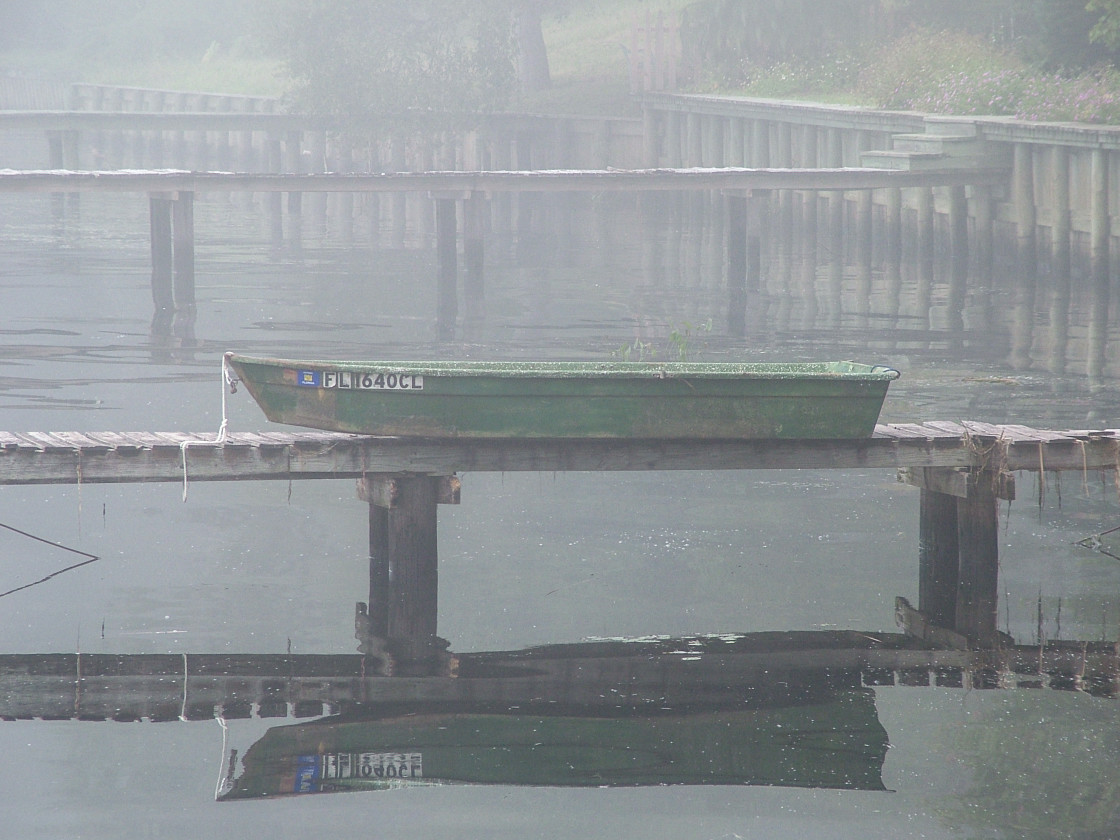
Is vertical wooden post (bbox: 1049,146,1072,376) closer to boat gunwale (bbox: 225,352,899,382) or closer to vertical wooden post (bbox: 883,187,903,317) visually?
vertical wooden post (bbox: 883,187,903,317)

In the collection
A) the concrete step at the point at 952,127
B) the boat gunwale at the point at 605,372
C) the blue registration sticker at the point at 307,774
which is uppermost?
the concrete step at the point at 952,127

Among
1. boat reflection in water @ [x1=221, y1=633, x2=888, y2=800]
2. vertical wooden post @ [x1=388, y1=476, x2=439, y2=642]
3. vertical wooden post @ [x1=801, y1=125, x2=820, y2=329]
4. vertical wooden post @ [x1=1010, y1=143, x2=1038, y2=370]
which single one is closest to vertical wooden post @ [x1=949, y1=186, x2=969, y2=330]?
vertical wooden post @ [x1=1010, y1=143, x2=1038, y2=370]

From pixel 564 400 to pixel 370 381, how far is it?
1.34 meters

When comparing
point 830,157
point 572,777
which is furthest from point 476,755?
point 830,157

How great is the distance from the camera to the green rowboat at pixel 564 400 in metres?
11.0

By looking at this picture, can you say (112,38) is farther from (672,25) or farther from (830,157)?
(830,157)

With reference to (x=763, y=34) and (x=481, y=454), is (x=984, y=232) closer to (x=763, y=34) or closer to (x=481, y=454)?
(x=763, y=34)

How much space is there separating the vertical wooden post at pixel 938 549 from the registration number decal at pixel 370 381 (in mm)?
3979

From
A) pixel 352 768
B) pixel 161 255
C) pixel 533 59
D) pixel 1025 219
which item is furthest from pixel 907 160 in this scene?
pixel 533 59

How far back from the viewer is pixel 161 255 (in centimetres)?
2711

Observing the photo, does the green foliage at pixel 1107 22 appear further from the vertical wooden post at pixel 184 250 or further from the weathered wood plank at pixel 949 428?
the weathered wood plank at pixel 949 428

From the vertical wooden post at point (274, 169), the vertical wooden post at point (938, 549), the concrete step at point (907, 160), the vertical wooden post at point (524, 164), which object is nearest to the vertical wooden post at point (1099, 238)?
the concrete step at point (907, 160)

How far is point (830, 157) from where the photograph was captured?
116 feet

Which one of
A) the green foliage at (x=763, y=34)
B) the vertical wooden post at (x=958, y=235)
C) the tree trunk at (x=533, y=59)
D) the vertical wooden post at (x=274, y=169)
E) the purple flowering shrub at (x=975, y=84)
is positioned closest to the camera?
the purple flowering shrub at (x=975, y=84)
